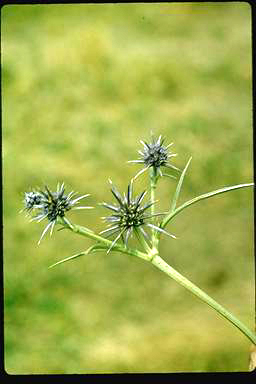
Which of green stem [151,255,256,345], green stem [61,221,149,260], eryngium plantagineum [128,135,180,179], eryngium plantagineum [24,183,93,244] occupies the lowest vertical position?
green stem [151,255,256,345]

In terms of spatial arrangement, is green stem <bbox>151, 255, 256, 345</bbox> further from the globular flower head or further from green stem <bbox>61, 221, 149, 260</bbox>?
the globular flower head

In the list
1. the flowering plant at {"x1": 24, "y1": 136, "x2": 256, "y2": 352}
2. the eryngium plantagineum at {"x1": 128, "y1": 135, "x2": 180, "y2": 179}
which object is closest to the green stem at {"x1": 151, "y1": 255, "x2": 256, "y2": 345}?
the flowering plant at {"x1": 24, "y1": 136, "x2": 256, "y2": 352}

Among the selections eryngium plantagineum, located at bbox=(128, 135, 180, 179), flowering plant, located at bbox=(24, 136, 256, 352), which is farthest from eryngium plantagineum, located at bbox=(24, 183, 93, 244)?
eryngium plantagineum, located at bbox=(128, 135, 180, 179)

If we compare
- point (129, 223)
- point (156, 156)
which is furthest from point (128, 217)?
point (156, 156)

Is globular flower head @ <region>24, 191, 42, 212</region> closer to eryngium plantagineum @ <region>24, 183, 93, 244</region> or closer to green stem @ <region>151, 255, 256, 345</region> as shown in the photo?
eryngium plantagineum @ <region>24, 183, 93, 244</region>

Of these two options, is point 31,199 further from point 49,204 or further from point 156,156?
point 156,156

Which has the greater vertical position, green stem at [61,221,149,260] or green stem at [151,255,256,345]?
green stem at [61,221,149,260]

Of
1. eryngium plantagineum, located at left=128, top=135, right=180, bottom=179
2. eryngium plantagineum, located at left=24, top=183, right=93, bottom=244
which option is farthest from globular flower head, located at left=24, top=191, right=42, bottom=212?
eryngium plantagineum, located at left=128, top=135, right=180, bottom=179

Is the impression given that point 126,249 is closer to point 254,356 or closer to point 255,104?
point 254,356

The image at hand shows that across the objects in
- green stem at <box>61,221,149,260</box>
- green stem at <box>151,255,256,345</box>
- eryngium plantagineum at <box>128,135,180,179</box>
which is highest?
eryngium plantagineum at <box>128,135,180,179</box>

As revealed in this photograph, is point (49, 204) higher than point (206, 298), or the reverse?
point (49, 204)

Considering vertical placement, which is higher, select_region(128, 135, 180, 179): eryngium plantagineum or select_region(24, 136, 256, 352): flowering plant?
select_region(128, 135, 180, 179): eryngium plantagineum

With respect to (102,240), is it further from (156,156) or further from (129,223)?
(156,156)
